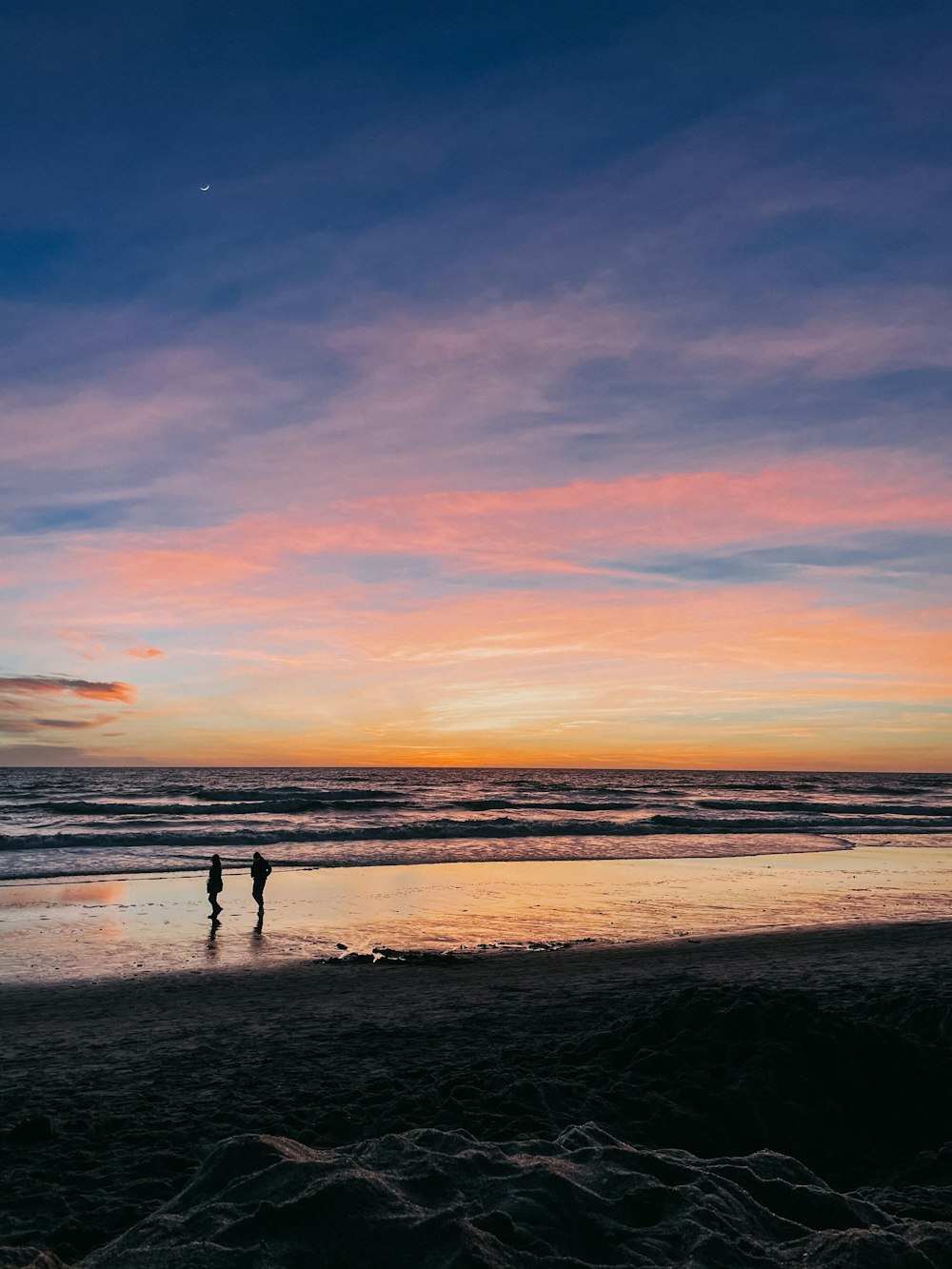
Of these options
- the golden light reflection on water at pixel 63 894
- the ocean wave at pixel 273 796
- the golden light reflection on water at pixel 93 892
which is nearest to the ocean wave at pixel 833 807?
the ocean wave at pixel 273 796

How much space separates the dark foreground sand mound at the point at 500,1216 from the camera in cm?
443

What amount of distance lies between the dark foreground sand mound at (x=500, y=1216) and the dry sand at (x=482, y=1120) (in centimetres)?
2

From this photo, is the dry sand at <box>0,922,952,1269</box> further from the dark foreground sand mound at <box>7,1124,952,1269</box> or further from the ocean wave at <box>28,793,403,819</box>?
the ocean wave at <box>28,793,403,819</box>

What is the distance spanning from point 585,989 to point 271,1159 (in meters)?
7.91

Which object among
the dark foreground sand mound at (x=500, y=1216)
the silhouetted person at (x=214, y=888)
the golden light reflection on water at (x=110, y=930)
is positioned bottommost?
the golden light reflection on water at (x=110, y=930)

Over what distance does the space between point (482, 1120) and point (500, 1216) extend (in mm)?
2676

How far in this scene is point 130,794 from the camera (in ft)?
242

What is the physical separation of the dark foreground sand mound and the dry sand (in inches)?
0.7

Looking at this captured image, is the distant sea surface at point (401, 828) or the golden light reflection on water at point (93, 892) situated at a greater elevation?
the golden light reflection on water at point (93, 892)

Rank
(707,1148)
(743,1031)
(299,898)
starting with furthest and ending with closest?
(299,898)
(743,1031)
(707,1148)

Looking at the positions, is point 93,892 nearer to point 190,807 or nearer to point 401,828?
point 401,828

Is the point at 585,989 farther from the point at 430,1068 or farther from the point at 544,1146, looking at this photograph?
the point at 544,1146

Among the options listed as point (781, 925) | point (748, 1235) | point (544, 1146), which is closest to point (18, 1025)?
point (544, 1146)

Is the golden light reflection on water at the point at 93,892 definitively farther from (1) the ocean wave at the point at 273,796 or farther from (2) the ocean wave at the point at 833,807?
(2) the ocean wave at the point at 833,807
